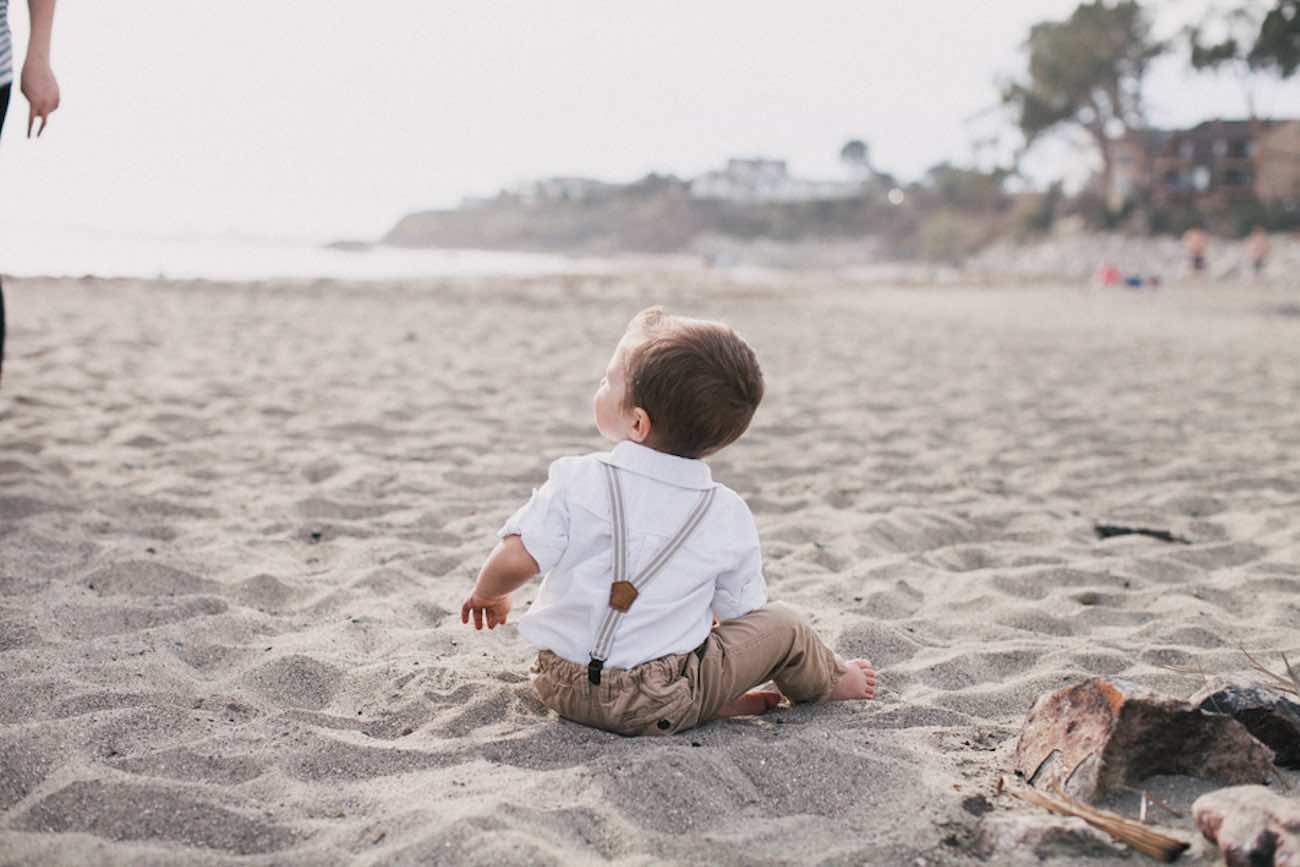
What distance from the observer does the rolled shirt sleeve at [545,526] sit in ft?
6.63

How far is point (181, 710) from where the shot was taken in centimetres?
211

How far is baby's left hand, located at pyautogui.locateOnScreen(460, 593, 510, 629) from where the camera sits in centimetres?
207

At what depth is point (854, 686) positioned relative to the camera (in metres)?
2.32

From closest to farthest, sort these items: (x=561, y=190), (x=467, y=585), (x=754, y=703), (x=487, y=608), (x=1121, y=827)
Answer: (x=1121, y=827) < (x=487, y=608) < (x=754, y=703) < (x=467, y=585) < (x=561, y=190)

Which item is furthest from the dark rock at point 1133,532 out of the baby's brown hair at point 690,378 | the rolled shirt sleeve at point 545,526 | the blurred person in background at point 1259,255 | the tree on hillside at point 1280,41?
the tree on hillside at point 1280,41

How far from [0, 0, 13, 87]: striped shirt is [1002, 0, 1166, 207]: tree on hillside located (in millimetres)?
39321

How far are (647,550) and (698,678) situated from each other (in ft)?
0.95

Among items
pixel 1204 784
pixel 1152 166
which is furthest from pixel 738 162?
pixel 1204 784

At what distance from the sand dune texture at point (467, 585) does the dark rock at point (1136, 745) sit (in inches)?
6.1

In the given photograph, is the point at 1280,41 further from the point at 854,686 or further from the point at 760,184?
the point at 760,184

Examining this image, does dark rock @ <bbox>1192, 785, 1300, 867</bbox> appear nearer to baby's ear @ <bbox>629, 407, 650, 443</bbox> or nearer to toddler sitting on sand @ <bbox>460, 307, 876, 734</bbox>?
toddler sitting on sand @ <bbox>460, 307, 876, 734</bbox>

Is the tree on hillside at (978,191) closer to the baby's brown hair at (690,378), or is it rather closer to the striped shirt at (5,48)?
the striped shirt at (5,48)

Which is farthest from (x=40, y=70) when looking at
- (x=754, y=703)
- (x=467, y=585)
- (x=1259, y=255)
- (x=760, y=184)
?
(x=760, y=184)

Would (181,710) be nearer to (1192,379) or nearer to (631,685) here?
(631,685)
